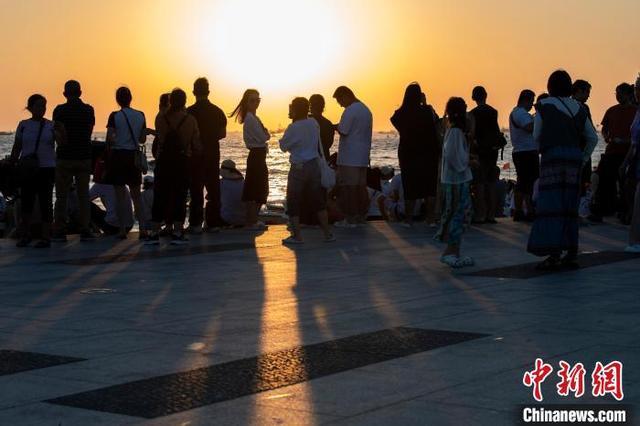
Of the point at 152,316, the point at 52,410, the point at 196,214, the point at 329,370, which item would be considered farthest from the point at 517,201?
the point at 52,410

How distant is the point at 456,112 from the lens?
1249 centimetres

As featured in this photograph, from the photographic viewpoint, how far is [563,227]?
12.0 meters

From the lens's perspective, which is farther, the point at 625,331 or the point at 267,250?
the point at 267,250

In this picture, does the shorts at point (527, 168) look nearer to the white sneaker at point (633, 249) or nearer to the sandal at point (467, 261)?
the white sneaker at point (633, 249)

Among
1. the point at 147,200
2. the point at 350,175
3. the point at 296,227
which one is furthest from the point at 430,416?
the point at 147,200

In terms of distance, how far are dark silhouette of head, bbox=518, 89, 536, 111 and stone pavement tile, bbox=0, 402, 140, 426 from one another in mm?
12282

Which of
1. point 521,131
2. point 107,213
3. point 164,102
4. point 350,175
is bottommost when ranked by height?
point 107,213

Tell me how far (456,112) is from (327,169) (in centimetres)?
336

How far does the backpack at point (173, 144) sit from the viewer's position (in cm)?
A: 1611

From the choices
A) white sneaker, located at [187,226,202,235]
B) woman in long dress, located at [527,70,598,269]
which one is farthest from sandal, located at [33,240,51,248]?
woman in long dress, located at [527,70,598,269]

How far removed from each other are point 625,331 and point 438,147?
979 cm

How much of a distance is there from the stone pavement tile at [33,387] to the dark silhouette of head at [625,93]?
41.4 feet

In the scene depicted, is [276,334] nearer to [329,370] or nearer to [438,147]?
[329,370]

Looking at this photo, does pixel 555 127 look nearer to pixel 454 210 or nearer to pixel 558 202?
pixel 558 202
